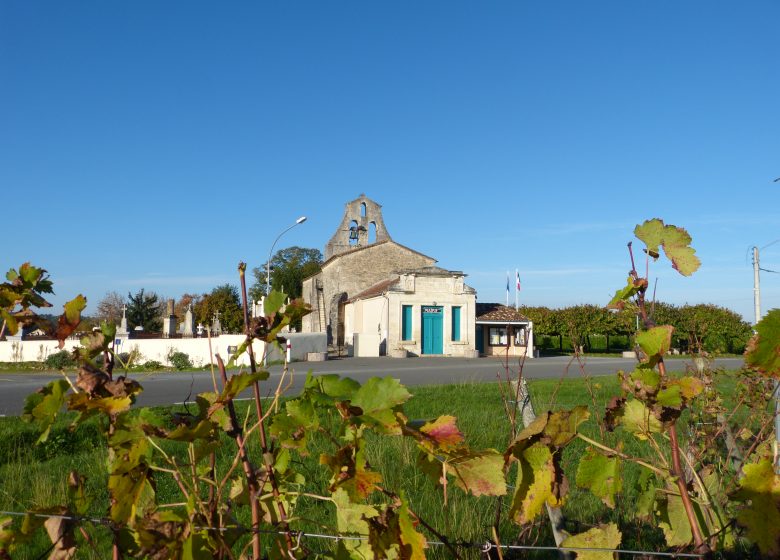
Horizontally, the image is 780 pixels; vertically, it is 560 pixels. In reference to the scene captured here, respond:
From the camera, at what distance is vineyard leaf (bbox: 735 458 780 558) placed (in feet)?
4.06

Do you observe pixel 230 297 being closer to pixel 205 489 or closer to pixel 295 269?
pixel 295 269

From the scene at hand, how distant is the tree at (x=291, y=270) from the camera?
66.5m

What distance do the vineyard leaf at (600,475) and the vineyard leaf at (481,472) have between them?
1.35ft

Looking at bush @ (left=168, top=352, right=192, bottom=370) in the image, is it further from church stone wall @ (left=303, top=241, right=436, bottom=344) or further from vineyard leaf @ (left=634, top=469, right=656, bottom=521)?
vineyard leaf @ (left=634, top=469, right=656, bottom=521)

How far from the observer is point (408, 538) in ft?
3.53

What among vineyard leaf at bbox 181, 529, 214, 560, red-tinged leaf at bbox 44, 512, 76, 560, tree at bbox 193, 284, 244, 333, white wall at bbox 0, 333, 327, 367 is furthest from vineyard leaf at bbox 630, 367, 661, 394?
tree at bbox 193, 284, 244, 333

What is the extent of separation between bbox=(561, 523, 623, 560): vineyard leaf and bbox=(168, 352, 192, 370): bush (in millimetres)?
25757

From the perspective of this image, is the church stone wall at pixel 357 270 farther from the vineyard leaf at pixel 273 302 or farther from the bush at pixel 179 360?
the vineyard leaf at pixel 273 302

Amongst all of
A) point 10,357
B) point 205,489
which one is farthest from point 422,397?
point 10,357

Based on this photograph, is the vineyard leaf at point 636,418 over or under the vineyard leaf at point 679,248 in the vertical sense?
under

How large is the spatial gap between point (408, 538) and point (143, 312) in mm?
50025

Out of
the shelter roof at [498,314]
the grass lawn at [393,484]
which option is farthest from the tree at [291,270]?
the grass lawn at [393,484]

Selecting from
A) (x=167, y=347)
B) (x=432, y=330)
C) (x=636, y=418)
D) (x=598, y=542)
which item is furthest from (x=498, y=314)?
(x=598, y=542)

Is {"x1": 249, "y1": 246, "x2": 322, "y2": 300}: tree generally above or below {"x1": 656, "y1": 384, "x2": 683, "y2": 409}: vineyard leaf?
above
